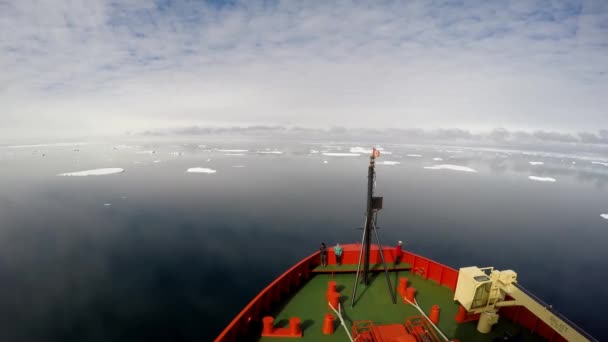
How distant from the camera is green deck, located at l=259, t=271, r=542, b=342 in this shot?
7727 mm

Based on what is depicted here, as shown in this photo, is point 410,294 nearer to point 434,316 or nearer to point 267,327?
point 434,316

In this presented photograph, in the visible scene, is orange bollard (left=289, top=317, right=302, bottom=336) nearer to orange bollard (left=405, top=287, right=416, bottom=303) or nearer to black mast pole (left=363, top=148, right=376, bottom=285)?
black mast pole (left=363, top=148, right=376, bottom=285)

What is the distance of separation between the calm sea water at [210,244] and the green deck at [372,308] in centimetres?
671

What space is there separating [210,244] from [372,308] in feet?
59.3

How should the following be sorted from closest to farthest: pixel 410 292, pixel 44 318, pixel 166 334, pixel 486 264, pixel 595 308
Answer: pixel 410 292, pixel 166 334, pixel 44 318, pixel 595 308, pixel 486 264

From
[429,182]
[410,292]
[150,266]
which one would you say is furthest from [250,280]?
[429,182]

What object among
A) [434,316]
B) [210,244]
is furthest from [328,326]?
[210,244]

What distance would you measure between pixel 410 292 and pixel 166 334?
11.7m

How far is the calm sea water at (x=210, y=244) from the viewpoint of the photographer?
14422mm

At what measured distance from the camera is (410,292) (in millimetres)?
9117

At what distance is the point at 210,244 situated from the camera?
23328 mm

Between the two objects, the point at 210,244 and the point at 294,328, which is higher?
the point at 294,328

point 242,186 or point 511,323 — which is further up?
point 511,323

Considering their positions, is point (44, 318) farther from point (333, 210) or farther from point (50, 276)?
point (333, 210)
